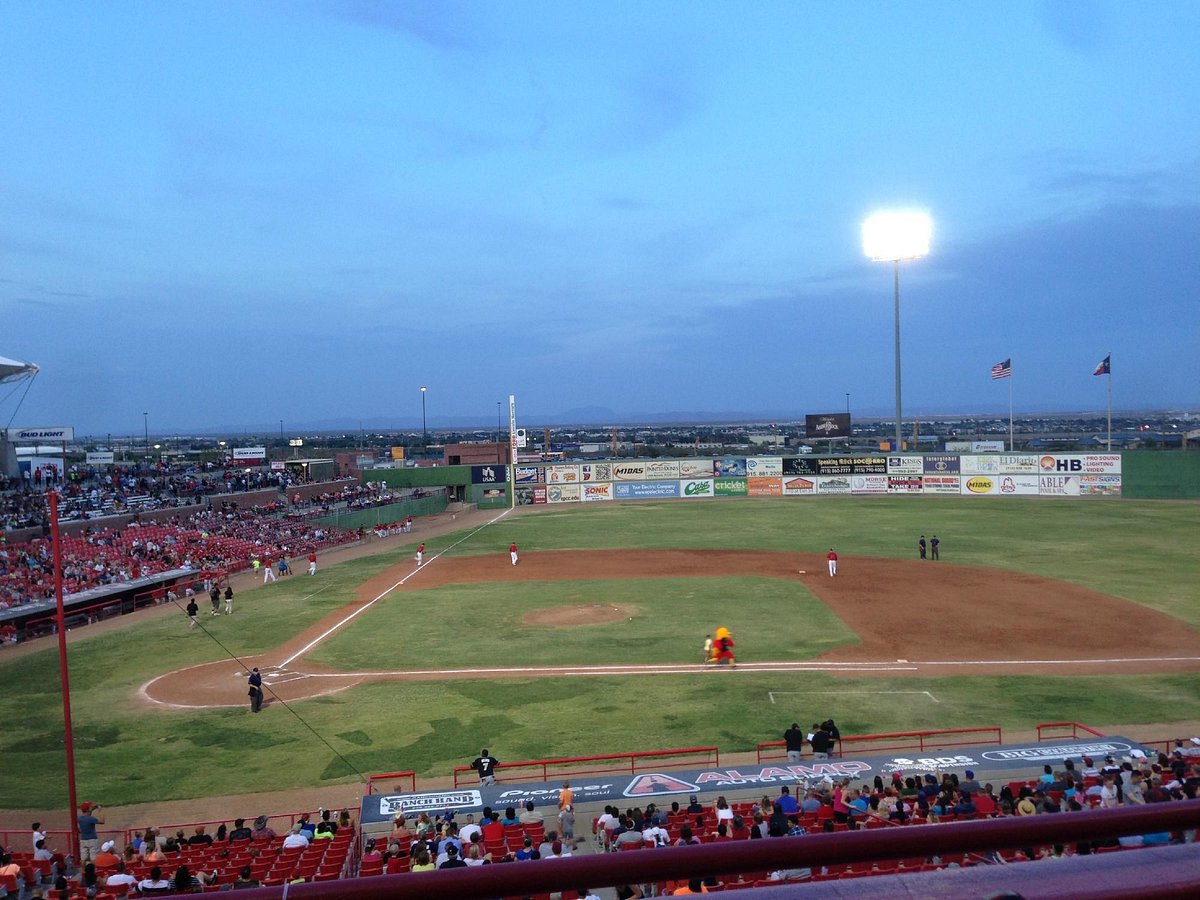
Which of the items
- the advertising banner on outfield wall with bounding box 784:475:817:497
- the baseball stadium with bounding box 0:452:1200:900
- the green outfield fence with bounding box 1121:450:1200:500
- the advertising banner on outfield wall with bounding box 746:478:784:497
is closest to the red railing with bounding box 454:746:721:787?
the baseball stadium with bounding box 0:452:1200:900

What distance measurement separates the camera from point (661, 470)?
73500 mm

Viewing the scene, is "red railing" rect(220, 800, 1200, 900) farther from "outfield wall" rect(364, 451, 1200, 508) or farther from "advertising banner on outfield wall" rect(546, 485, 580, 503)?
"advertising banner on outfield wall" rect(546, 485, 580, 503)

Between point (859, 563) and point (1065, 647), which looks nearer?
point (1065, 647)

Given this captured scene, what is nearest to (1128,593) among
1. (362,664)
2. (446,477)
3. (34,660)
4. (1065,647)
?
(1065,647)

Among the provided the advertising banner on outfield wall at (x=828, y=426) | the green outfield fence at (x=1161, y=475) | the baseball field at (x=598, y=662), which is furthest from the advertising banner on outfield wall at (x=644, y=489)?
the green outfield fence at (x=1161, y=475)

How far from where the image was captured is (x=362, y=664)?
85.5ft

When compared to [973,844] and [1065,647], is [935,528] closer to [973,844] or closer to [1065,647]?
[1065,647]

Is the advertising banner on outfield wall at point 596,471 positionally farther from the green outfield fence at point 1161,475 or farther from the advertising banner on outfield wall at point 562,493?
the green outfield fence at point 1161,475

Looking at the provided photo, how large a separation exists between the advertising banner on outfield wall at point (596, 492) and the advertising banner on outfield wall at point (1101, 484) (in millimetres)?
37474

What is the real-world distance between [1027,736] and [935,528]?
35.7 metres

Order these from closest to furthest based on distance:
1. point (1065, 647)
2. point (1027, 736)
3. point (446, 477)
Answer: point (1027, 736), point (1065, 647), point (446, 477)

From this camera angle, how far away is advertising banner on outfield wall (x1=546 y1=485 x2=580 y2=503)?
73.2 m

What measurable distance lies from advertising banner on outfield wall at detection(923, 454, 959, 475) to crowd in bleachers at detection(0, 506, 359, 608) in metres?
45.5

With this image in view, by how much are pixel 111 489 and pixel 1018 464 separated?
6558cm
